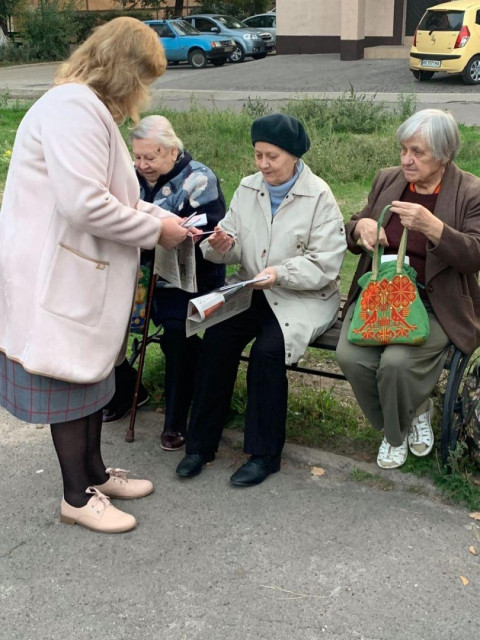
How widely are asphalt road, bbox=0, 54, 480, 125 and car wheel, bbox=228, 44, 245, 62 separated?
1.25 m

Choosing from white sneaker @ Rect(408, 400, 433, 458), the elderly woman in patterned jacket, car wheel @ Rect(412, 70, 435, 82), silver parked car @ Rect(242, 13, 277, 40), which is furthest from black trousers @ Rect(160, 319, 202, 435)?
silver parked car @ Rect(242, 13, 277, 40)

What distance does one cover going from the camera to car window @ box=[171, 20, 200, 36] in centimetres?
2502

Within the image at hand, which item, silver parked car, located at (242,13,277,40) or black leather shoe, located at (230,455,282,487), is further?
silver parked car, located at (242,13,277,40)

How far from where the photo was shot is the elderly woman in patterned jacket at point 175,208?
12.2ft

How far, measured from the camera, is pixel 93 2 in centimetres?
4238

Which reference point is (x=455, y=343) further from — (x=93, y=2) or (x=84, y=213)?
(x=93, y=2)

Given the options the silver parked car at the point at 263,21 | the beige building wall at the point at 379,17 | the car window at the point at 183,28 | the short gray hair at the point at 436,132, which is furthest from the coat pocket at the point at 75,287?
the silver parked car at the point at 263,21

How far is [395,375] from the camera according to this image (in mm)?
3268

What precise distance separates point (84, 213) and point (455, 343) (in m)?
Result: 1.60

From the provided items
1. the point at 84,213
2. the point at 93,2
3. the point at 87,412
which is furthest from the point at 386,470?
the point at 93,2

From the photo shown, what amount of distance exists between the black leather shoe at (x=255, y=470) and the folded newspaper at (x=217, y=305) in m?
0.63

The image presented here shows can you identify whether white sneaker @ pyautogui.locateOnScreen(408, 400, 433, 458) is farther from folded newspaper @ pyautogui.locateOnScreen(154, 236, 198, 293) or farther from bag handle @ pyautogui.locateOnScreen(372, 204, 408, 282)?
folded newspaper @ pyautogui.locateOnScreen(154, 236, 198, 293)

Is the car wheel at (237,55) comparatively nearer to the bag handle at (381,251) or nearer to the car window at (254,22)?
the car window at (254,22)

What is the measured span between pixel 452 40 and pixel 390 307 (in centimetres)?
1606
